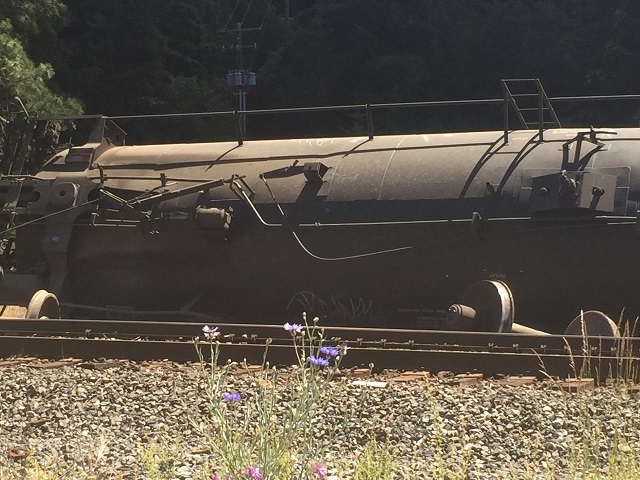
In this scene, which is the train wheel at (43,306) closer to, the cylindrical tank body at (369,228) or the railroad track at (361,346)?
the railroad track at (361,346)

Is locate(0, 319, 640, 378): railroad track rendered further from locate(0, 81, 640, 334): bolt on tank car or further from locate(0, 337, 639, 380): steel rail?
locate(0, 81, 640, 334): bolt on tank car

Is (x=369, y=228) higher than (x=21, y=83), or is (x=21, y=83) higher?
(x=21, y=83)

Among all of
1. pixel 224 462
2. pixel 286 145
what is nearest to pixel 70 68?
pixel 286 145

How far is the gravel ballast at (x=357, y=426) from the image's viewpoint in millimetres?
5398

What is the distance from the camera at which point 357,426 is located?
628 centimetres

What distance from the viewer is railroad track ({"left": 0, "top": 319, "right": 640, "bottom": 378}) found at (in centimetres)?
789

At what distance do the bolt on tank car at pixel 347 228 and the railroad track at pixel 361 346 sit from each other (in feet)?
2.07

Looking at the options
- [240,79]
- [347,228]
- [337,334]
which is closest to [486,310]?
[337,334]

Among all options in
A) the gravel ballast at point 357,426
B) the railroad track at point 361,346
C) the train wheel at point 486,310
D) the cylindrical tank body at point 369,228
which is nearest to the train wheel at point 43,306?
the railroad track at point 361,346

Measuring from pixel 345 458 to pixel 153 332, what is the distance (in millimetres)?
4480

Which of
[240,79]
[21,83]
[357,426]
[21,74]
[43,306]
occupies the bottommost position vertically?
[357,426]

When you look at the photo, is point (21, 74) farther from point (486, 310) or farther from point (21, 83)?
point (486, 310)

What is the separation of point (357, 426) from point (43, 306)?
586 cm

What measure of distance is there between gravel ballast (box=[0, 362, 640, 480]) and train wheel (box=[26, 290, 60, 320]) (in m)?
2.73
